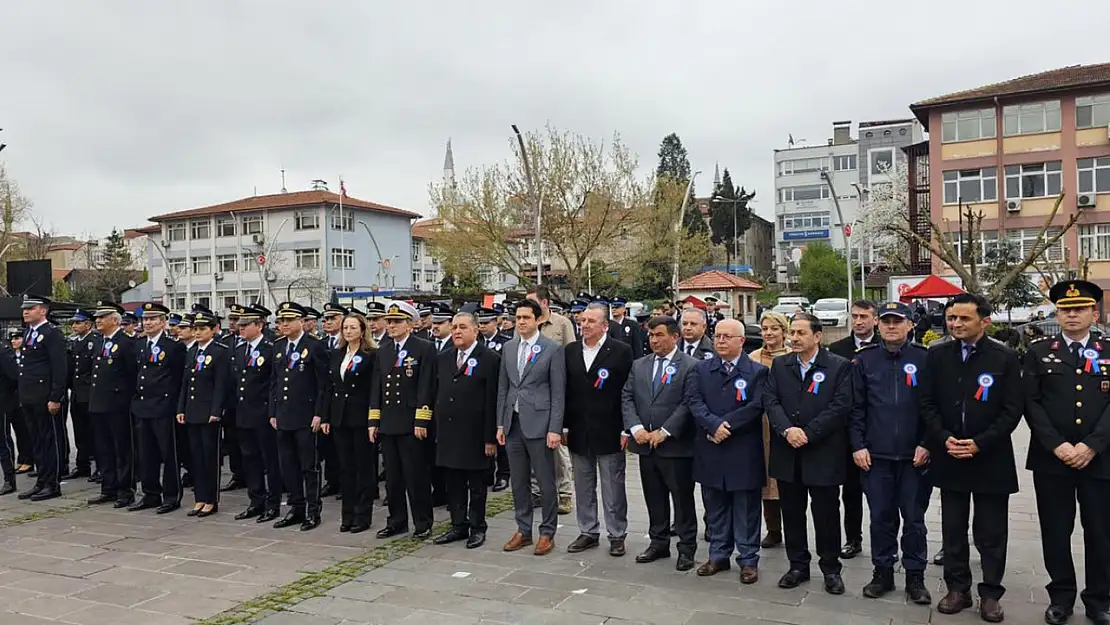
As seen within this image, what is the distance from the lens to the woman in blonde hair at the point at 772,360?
22.6 feet

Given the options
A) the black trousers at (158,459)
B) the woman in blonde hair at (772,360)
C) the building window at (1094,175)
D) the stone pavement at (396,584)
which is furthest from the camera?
the building window at (1094,175)

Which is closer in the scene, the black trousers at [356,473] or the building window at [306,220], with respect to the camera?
the black trousers at [356,473]

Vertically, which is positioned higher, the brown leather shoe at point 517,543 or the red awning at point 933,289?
the red awning at point 933,289

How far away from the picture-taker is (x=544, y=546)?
6.98m

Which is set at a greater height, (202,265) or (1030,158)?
(1030,158)

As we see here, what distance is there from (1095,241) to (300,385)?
38.1 metres

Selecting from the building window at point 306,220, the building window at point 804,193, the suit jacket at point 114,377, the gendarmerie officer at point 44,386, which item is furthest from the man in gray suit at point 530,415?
the building window at point 804,193

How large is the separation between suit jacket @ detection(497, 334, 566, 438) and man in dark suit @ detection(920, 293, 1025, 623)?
2740mm

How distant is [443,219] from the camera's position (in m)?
35.0

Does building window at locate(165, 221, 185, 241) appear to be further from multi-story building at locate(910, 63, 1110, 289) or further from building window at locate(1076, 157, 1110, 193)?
building window at locate(1076, 157, 1110, 193)

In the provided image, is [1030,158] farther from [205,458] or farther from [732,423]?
[205,458]

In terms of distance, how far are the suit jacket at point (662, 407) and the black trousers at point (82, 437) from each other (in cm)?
779

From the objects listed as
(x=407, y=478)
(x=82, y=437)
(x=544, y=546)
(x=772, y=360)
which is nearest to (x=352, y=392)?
(x=407, y=478)

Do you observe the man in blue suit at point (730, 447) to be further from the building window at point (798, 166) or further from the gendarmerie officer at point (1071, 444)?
the building window at point (798, 166)
